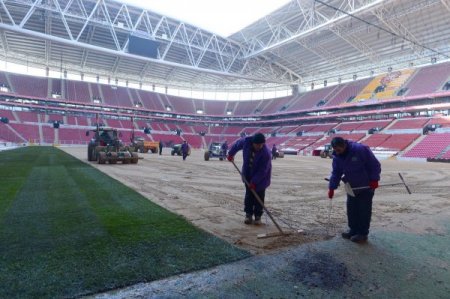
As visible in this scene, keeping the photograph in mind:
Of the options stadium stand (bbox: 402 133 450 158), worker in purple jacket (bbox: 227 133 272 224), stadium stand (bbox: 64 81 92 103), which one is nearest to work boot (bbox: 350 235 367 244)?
worker in purple jacket (bbox: 227 133 272 224)

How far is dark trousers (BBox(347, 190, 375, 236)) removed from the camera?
431cm

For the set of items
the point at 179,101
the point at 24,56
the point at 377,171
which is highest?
the point at 24,56

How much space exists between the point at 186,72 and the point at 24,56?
95.3 feet

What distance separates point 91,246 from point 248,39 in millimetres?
43840

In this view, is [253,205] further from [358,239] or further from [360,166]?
[360,166]

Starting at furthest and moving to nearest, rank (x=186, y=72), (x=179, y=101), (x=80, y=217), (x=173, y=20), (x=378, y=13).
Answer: (x=179, y=101) < (x=186, y=72) < (x=173, y=20) < (x=378, y=13) < (x=80, y=217)

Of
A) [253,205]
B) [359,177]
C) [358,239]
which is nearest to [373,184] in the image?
[359,177]

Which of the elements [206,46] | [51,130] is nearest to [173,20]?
[206,46]

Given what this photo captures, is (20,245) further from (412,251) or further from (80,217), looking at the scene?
(412,251)

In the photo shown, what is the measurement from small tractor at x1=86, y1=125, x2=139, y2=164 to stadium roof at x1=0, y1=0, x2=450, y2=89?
19.1 meters

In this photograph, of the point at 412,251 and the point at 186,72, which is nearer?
the point at 412,251

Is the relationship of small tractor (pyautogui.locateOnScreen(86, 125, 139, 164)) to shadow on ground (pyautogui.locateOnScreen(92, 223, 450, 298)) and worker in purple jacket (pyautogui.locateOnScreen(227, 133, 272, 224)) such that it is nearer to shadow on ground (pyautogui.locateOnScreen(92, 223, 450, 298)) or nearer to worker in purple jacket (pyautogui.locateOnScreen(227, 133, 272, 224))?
worker in purple jacket (pyautogui.locateOnScreen(227, 133, 272, 224))

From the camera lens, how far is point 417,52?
140 ft

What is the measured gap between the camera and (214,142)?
2648 centimetres
